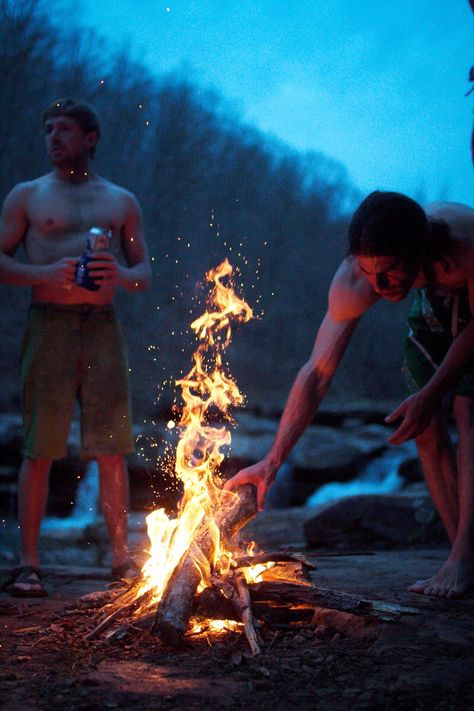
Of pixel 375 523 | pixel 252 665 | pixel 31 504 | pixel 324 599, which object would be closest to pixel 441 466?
pixel 324 599

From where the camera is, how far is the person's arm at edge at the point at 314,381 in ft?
10.3

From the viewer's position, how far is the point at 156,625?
252cm

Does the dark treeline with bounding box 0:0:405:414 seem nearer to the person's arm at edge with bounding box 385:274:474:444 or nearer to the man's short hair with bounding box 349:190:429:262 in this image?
the man's short hair with bounding box 349:190:429:262

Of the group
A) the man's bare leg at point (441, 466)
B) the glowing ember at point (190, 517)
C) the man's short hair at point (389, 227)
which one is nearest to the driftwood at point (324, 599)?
the glowing ember at point (190, 517)

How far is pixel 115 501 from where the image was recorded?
12.4 feet

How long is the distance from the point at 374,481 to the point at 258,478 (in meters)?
7.90

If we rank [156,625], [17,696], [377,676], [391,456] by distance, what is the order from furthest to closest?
[391,456] < [156,625] < [377,676] < [17,696]

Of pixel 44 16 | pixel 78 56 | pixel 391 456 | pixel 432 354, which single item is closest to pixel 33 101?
pixel 78 56

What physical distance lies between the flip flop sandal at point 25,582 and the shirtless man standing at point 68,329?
0.09 meters

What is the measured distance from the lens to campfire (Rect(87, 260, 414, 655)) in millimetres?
2619

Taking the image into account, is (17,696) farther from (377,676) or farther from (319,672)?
(377,676)

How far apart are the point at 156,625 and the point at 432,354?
1.70 meters

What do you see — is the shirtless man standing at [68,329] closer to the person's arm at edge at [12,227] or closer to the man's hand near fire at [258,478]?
the person's arm at edge at [12,227]

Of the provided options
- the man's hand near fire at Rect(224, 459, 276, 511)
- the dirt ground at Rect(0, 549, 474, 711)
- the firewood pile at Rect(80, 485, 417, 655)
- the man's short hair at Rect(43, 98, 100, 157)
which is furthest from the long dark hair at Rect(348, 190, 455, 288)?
the man's short hair at Rect(43, 98, 100, 157)
